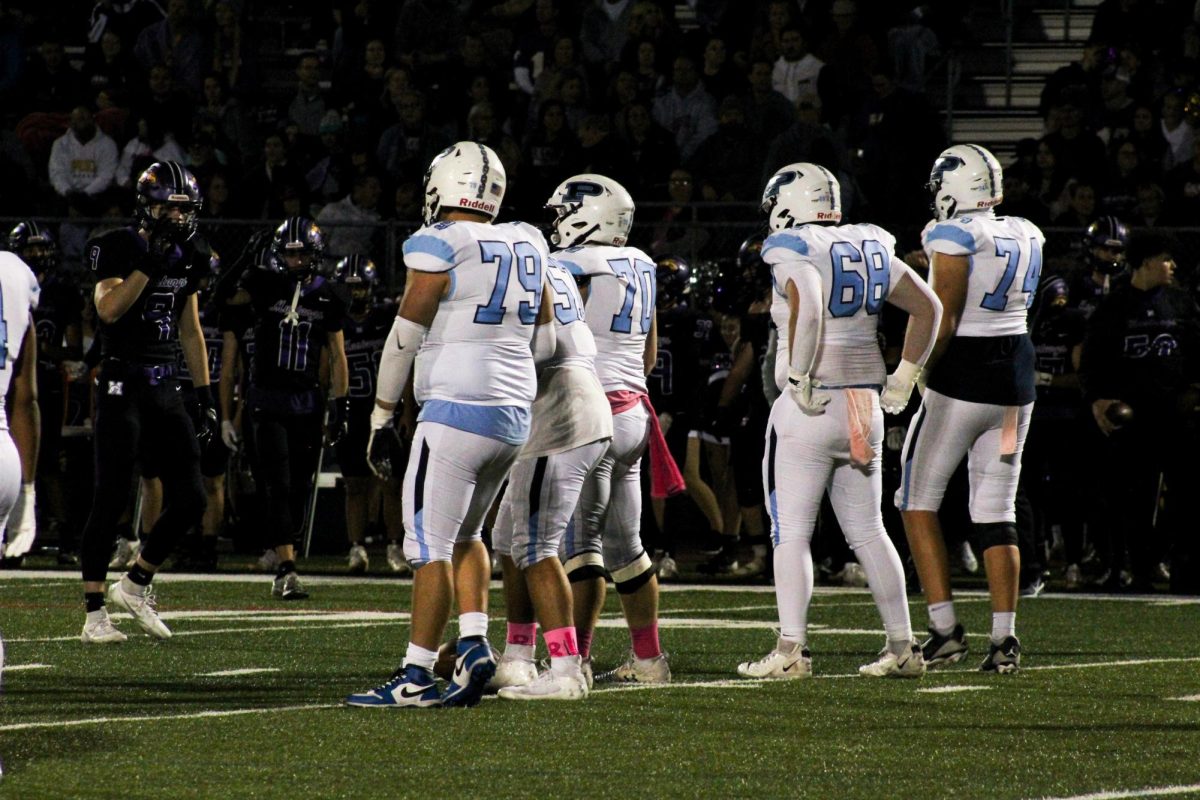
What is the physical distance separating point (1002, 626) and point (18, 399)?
3.96 metres

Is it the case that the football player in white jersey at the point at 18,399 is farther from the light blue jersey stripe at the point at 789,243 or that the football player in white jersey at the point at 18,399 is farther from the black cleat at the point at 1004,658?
the black cleat at the point at 1004,658

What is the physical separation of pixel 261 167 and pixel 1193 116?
7.49 meters

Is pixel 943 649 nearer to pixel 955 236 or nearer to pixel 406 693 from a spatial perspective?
pixel 955 236

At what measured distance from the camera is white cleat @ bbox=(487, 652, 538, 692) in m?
6.97

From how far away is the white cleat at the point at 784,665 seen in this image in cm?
742

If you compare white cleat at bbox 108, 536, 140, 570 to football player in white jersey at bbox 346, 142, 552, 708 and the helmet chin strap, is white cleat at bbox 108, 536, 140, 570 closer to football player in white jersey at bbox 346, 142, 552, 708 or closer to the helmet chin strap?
the helmet chin strap

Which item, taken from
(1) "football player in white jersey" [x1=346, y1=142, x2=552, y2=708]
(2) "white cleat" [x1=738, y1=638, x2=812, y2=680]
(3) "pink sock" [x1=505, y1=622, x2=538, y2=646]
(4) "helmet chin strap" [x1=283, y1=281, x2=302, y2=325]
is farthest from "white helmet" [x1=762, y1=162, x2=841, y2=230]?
(4) "helmet chin strap" [x1=283, y1=281, x2=302, y2=325]

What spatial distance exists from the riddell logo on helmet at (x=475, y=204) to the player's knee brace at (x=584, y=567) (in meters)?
1.38

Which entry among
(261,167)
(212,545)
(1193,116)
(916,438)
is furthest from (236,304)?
(1193,116)

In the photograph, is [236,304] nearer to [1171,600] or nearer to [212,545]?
[212,545]

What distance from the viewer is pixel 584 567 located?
721 centimetres

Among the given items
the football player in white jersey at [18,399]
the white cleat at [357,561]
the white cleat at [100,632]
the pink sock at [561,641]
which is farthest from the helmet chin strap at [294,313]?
the football player in white jersey at [18,399]

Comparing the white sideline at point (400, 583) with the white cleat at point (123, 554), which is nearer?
the white sideline at point (400, 583)

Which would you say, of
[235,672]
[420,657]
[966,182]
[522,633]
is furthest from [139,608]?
[966,182]
